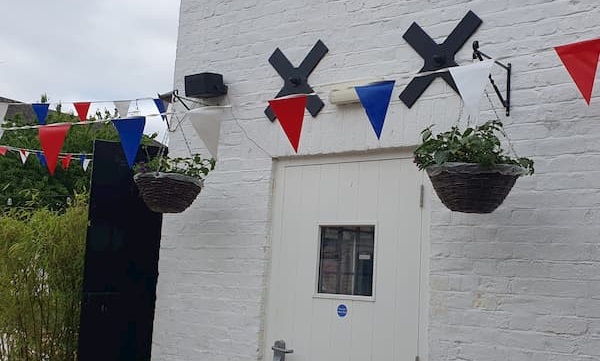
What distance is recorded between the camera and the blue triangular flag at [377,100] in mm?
3873

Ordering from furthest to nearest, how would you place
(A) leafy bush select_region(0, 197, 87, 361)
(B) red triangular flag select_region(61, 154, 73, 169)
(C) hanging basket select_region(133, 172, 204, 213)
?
(B) red triangular flag select_region(61, 154, 73, 169) < (A) leafy bush select_region(0, 197, 87, 361) < (C) hanging basket select_region(133, 172, 204, 213)

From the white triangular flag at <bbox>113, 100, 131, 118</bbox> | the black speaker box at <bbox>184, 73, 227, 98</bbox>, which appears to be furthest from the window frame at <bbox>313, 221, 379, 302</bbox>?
the white triangular flag at <bbox>113, 100, 131, 118</bbox>

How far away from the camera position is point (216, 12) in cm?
539

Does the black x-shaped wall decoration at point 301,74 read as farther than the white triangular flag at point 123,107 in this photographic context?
No

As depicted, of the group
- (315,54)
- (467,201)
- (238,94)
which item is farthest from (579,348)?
(238,94)

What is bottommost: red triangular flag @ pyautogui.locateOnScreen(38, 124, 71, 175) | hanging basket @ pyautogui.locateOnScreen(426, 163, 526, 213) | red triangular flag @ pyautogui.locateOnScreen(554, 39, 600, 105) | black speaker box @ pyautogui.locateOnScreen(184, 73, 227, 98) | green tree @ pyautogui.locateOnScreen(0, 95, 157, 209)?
hanging basket @ pyautogui.locateOnScreen(426, 163, 526, 213)

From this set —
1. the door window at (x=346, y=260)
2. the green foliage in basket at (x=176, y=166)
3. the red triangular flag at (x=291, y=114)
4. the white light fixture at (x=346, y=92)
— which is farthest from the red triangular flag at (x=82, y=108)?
the door window at (x=346, y=260)

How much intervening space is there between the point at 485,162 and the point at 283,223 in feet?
5.66

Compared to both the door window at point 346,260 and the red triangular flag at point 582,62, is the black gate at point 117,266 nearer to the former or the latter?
the door window at point 346,260

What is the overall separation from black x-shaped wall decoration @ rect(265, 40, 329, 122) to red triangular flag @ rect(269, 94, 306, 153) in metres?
0.40

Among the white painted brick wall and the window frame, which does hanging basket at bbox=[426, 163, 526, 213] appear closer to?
the white painted brick wall

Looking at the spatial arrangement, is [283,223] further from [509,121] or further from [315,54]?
[509,121]

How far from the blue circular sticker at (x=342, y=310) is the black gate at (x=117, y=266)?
1870 mm

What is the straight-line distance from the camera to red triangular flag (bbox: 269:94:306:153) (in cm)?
423
